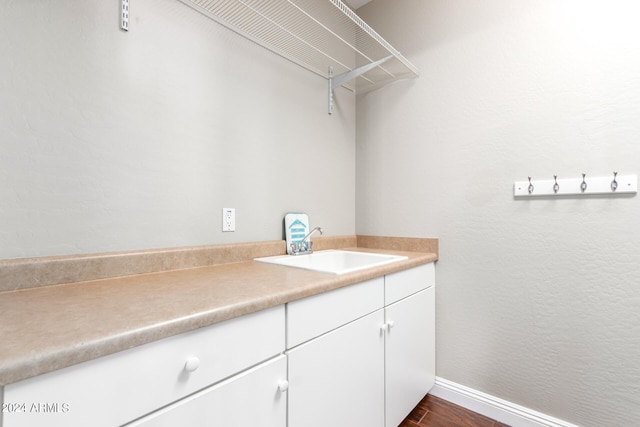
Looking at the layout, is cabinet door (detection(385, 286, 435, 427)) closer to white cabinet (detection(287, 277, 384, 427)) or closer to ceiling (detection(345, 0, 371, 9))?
white cabinet (detection(287, 277, 384, 427))

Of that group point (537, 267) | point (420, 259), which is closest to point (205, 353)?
point (420, 259)

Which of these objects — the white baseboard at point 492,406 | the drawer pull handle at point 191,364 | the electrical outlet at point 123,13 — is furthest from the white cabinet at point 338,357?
the electrical outlet at point 123,13

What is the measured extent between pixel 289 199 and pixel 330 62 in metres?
0.97

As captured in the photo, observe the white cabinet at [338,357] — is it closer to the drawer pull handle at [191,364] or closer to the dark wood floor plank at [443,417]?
the drawer pull handle at [191,364]

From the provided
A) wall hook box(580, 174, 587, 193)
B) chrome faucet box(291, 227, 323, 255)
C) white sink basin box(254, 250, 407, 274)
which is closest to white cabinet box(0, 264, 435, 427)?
white sink basin box(254, 250, 407, 274)

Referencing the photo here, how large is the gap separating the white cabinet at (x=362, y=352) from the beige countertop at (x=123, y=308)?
0.34 ft

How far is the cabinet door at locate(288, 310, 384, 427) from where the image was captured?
2.92 ft

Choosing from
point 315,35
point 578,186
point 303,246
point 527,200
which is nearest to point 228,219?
point 303,246

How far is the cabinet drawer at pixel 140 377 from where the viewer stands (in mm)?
469

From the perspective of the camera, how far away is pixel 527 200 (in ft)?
4.70

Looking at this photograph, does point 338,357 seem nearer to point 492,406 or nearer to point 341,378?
point 341,378

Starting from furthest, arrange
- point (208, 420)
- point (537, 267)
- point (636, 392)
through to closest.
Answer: point (537, 267)
point (636, 392)
point (208, 420)

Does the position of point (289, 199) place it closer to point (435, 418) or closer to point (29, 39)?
point (29, 39)

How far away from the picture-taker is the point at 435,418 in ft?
4.95
